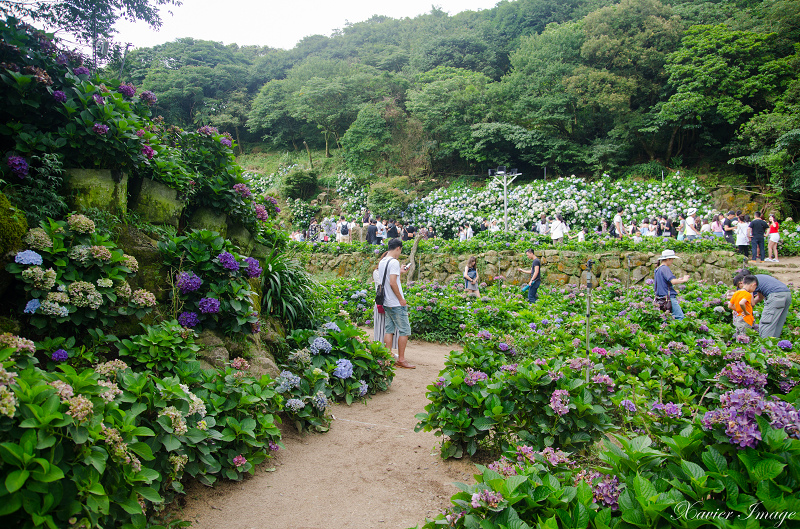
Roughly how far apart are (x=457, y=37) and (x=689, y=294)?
28.1 meters

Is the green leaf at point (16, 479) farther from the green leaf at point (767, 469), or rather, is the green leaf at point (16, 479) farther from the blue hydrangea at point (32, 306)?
the green leaf at point (767, 469)

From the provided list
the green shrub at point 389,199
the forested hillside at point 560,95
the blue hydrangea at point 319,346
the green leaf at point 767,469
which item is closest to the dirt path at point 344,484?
the blue hydrangea at point 319,346

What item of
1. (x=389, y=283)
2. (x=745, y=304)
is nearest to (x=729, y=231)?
(x=745, y=304)

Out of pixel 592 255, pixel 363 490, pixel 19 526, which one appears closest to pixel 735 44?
pixel 592 255

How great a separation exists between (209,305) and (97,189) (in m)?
1.32

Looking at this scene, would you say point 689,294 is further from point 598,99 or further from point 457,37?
point 457,37

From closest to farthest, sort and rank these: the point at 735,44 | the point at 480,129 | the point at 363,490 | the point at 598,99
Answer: the point at 363,490 → the point at 735,44 → the point at 598,99 → the point at 480,129

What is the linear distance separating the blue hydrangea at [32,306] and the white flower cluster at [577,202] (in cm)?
1575

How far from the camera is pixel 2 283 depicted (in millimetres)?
2596

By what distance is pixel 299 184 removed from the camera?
27.9m

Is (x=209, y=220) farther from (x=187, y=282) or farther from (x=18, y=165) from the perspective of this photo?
(x=18, y=165)

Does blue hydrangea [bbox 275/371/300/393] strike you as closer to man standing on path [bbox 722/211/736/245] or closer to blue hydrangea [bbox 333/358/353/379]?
blue hydrangea [bbox 333/358/353/379]

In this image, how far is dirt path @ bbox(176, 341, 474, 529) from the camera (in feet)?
7.99

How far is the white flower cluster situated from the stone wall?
4.92 meters
